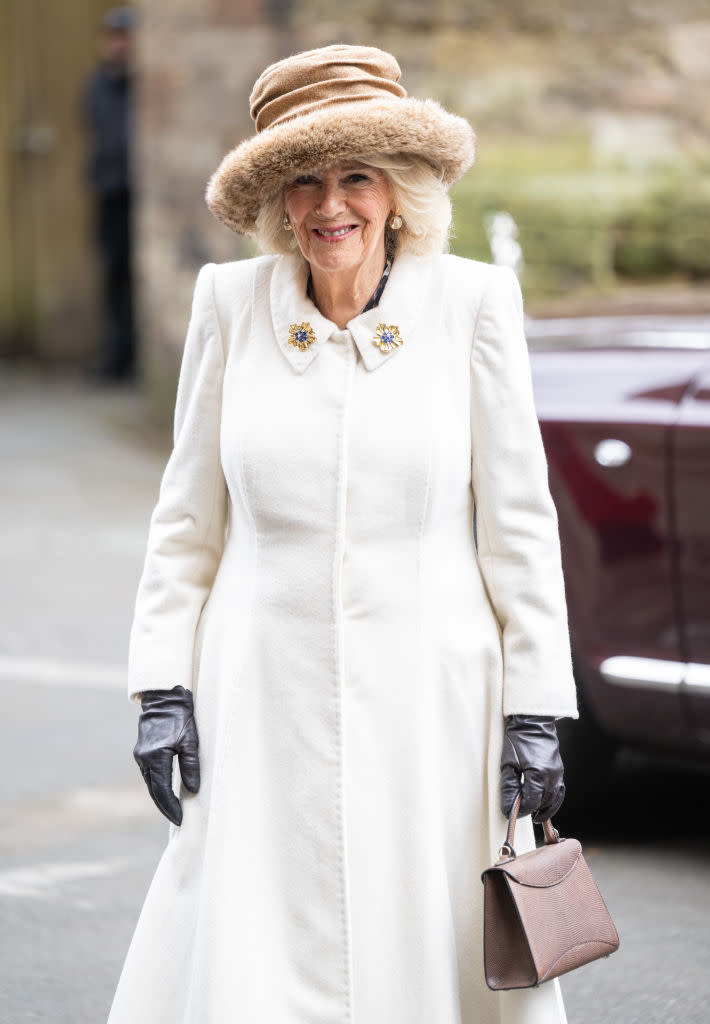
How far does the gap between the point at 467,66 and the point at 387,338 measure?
28.1 feet

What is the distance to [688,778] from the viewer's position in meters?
6.09

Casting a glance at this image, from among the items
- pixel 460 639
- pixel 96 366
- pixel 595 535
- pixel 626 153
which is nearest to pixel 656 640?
pixel 595 535

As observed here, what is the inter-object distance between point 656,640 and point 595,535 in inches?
13.3

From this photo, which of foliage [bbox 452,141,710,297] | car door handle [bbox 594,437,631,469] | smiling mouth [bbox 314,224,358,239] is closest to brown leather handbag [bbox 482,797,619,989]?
smiling mouth [bbox 314,224,358,239]

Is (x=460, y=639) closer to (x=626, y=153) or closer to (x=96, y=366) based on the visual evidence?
(x=626, y=153)

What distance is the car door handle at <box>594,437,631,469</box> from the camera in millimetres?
5000

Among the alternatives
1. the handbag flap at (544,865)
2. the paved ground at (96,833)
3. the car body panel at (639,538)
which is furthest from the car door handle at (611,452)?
the handbag flap at (544,865)

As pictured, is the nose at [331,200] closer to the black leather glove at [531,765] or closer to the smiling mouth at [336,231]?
the smiling mouth at [336,231]

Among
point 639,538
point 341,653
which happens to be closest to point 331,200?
point 341,653

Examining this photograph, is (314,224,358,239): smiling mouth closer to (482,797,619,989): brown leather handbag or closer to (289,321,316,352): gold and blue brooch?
(289,321,316,352): gold and blue brooch

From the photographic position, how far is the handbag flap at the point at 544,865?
2.97 meters

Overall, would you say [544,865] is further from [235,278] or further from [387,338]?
[235,278]

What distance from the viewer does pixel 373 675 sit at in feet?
10.3

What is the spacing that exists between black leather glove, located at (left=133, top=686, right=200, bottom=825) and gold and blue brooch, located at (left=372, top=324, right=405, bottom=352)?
2.40 feet
